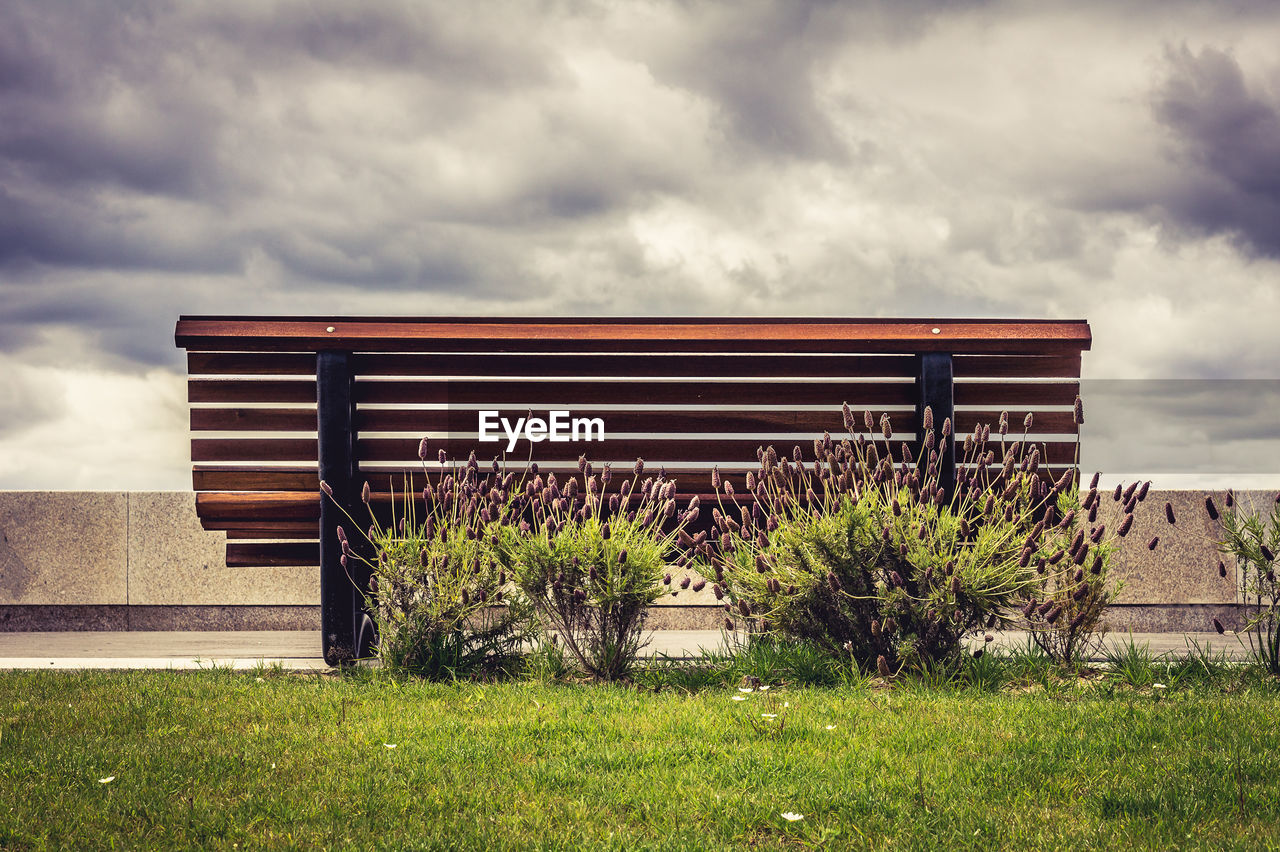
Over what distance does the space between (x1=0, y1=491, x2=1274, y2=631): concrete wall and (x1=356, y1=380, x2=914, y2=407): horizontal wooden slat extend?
11.5 ft

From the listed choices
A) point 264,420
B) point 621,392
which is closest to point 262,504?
point 264,420

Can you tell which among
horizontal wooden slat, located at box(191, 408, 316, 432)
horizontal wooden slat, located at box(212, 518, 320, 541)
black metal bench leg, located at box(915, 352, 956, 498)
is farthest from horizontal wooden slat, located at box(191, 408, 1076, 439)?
horizontal wooden slat, located at box(212, 518, 320, 541)

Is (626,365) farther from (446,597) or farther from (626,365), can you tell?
(446,597)

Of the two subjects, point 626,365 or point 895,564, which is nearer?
point 895,564

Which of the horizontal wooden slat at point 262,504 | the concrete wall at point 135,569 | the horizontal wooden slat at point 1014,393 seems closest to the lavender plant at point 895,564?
the horizontal wooden slat at point 1014,393

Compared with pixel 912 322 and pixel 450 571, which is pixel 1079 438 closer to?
pixel 912 322

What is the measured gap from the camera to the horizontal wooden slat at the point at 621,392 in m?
6.12

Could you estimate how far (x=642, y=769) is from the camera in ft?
12.4

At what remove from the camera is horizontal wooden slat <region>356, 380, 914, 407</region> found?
612cm

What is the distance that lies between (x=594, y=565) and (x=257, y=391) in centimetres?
246

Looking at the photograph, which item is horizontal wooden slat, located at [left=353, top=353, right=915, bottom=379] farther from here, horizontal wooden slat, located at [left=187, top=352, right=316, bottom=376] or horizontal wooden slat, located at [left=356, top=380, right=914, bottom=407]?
horizontal wooden slat, located at [left=187, top=352, right=316, bottom=376]

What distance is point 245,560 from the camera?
260 inches

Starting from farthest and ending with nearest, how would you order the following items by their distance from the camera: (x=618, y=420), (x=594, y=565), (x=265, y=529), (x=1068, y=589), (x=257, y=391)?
(x=265, y=529), (x=257, y=391), (x=618, y=420), (x=1068, y=589), (x=594, y=565)

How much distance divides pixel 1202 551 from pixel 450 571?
Answer: 6779 millimetres
